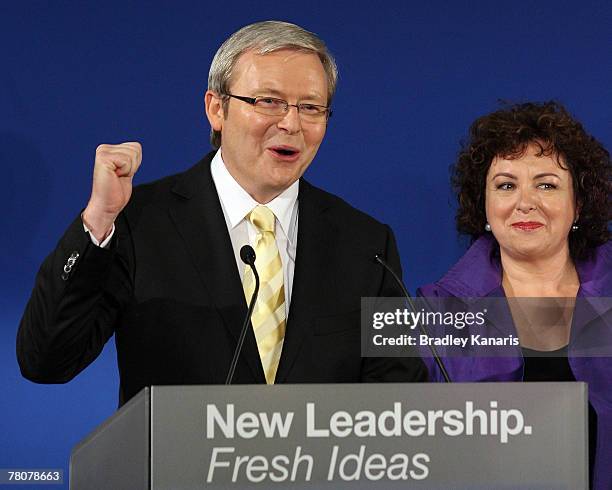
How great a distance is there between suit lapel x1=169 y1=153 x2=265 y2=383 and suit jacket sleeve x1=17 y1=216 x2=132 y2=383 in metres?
0.17

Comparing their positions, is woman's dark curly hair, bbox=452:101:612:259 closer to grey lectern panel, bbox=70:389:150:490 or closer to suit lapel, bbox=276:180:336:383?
suit lapel, bbox=276:180:336:383

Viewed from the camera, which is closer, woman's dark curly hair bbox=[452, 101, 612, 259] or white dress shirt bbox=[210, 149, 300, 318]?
white dress shirt bbox=[210, 149, 300, 318]

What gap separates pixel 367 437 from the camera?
109 cm

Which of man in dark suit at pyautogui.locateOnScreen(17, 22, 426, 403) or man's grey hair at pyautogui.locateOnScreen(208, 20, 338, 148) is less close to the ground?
man's grey hair at pyautogui.locateOnScreen(208, 20, 338, 148)

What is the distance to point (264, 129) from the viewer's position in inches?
77.7

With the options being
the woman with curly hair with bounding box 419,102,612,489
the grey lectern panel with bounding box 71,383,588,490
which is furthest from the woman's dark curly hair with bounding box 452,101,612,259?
the grey lectern panel with bounding box 71,383,588,490

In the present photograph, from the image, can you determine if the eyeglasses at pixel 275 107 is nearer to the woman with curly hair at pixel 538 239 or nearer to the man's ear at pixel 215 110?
the man's ear at pixel 215 110

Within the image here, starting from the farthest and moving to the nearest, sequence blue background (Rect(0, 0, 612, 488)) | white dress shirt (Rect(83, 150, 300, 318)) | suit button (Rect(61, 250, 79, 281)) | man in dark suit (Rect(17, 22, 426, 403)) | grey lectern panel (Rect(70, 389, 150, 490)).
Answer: blue background (Rect(0, 0, 612, 488)), white dress shirt (Rect(83, 150, 300, 318)), man in dark suit (Rect(17, 22, 426, 403)), suit button (Rect(61, 250, 79, 281)), grey lectern panel (Rect(70, 389, 150, 490))

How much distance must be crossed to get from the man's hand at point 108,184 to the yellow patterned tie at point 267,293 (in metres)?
0.40

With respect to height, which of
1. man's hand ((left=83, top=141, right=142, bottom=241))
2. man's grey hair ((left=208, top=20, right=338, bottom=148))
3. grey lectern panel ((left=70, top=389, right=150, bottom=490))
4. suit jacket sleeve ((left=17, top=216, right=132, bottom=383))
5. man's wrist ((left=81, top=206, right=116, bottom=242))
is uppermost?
man's grey hair ((left=208, top=20, right=338, bottom=148))

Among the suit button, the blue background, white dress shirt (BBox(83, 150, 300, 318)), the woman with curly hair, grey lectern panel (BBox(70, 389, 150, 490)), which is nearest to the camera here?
grey lectern panel (BBox(70, 389, 150, 490))

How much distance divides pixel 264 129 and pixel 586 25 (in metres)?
1.03

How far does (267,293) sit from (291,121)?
0.36 metres

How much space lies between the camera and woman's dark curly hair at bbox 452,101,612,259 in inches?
89.4
